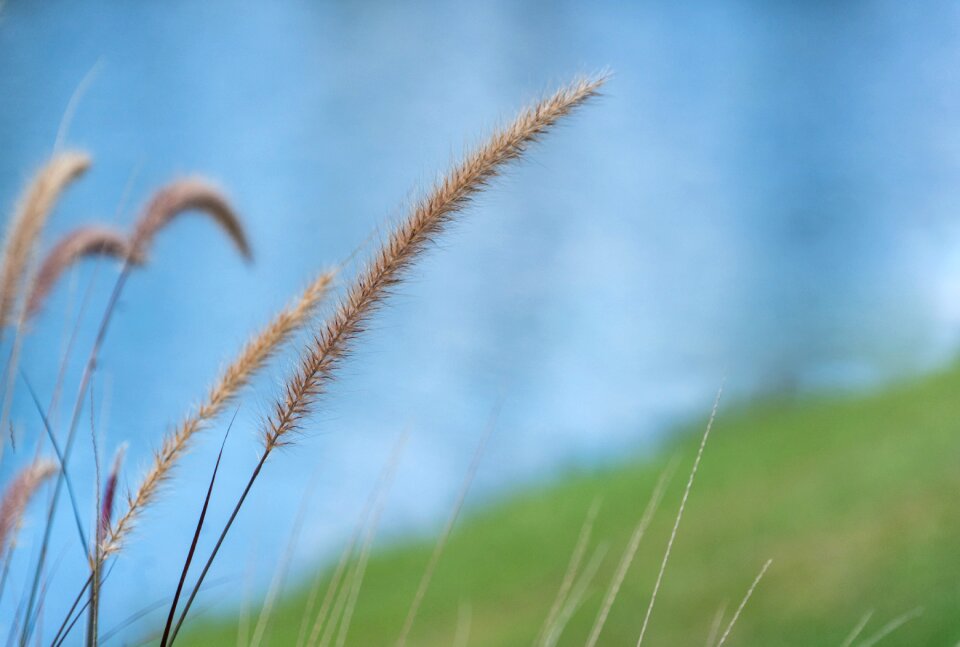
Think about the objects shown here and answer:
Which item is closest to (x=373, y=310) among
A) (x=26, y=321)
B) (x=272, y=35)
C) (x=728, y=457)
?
(x=26, y=321)

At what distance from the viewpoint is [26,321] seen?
33.6 inches

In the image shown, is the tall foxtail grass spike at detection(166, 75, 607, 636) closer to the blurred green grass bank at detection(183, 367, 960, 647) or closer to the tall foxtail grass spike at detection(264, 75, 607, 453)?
the tall foxtail grass spike at detection(264, 75, 607, 453)

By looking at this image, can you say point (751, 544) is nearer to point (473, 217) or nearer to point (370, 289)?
point (473, 217)

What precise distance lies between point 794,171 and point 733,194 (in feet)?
0.42

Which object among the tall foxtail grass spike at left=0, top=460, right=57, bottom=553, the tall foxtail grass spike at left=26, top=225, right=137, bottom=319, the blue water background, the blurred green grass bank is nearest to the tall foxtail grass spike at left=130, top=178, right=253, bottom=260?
the tall foxtail grass spike at left=26, top=225, right=137, bottom=319

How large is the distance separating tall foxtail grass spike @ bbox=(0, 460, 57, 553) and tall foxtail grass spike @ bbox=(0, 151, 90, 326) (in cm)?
16

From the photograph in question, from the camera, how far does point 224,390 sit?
1.98ft

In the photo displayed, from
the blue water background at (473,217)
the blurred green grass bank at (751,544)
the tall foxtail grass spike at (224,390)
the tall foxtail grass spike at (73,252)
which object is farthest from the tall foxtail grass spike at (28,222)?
the blue water background at (473,217)

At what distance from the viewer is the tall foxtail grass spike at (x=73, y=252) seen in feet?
2.93

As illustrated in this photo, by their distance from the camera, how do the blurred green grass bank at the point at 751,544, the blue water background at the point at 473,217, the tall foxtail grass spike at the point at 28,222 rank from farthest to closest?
the blue water background at the point at 473,217
the blurred green grass bank at the point at 751,544
the tall foxtail grass spike at the point at 28,222

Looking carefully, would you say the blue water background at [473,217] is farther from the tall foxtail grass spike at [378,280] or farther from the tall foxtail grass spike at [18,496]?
the tall foxtail grass spike at [378,280]

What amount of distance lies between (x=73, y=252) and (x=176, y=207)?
0.13m

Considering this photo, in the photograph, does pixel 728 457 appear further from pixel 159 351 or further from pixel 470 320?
pixel 159 351

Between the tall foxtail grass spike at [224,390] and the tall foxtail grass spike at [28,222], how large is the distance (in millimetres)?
270
